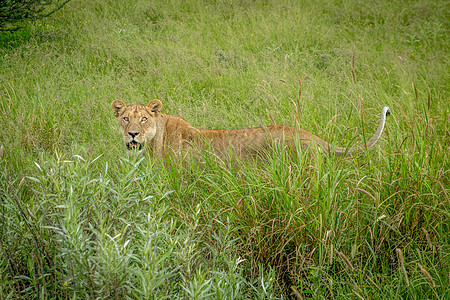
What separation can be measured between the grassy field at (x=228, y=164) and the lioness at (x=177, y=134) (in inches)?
9.2

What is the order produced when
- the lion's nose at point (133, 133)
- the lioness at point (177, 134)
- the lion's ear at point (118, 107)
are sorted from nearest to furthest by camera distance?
the lioness at point (177, 134), the lion's nose at point (133, 133), the lion's ear at point (118, 107)

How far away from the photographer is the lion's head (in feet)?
13.1

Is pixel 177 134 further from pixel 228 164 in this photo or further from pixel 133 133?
pixel 228 164

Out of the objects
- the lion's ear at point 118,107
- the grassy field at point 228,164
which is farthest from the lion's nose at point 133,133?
the lion's ear at point 118,107

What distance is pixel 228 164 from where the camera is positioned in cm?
329

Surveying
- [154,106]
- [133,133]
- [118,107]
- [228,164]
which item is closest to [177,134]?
[154,106]

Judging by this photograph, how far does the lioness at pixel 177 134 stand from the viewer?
3695mm

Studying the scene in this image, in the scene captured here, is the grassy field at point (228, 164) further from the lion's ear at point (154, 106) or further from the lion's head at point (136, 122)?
the lion's ear at point (154, 106)

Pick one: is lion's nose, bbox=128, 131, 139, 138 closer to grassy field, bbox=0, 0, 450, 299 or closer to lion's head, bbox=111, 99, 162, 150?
lion's head, bbox=111, 99, 162, 150

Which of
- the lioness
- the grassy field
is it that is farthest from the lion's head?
the grassy field

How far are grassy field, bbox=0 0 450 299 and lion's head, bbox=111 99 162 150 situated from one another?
230 mm

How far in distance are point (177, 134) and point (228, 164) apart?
4.03ft

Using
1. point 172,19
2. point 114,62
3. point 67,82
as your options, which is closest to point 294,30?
point 172,19

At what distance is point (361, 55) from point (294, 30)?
1.93 metres
